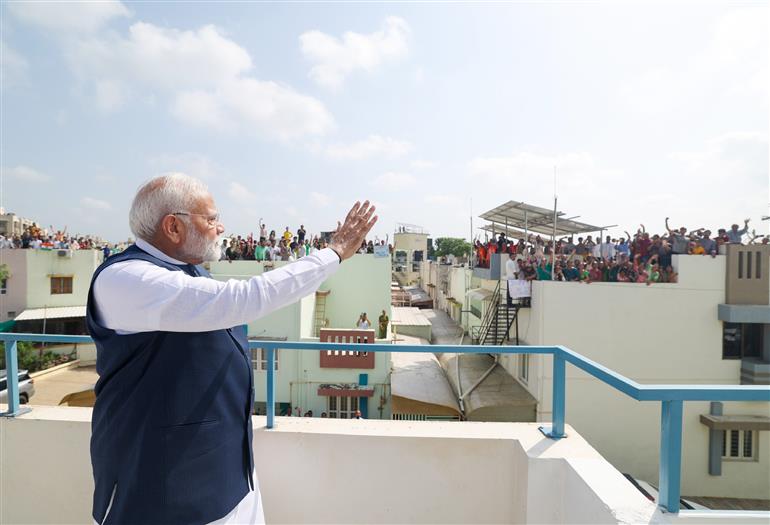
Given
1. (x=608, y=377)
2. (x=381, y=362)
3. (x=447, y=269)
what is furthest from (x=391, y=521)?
(x=447, y=269)

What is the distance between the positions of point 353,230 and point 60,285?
23.9 meters

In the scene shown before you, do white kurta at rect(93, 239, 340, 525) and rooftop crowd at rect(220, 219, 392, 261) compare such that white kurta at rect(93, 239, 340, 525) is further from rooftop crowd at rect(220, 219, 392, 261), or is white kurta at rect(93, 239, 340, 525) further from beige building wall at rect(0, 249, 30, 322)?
beige building wall at rect(0, 249, 30, 322)

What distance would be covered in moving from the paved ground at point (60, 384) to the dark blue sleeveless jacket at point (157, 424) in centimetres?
1443

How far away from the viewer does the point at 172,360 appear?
4.34ft

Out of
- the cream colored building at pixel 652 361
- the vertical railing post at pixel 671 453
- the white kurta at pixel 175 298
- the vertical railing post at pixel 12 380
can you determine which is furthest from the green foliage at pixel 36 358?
the vertical railing post at pixel 671 453

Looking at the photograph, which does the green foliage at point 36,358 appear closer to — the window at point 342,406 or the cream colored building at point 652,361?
the window at point 342,406

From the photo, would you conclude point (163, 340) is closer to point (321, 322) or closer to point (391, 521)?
point (391, 521)

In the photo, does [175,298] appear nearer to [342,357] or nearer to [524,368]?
[342,357]

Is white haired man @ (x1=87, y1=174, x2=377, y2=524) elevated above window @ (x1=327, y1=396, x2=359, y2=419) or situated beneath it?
elevated above

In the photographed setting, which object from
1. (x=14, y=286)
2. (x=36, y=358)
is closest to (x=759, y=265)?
(x=36, y=358)

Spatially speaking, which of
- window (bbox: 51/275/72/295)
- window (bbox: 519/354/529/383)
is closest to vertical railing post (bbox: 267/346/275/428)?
window (bbox: 519/354/529/383)

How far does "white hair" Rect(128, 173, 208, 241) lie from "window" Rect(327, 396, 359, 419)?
12945 millimetres

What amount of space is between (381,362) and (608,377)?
12.0m

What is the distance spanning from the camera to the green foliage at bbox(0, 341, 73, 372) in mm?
16469
